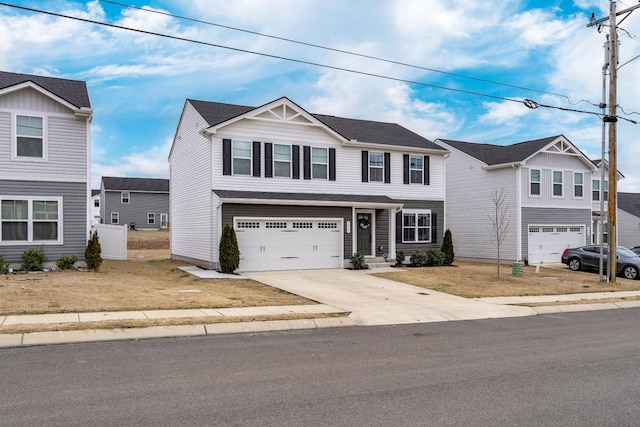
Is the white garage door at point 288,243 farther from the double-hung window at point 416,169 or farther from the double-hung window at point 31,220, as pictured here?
the double-hung window at point 31,220

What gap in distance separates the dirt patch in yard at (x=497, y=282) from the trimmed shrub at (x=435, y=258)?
509 millimetres

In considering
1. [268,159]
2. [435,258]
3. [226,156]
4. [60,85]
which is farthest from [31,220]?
[435,258]

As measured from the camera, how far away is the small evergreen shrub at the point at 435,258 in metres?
25.8

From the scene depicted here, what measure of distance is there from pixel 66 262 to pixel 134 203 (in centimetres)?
3917

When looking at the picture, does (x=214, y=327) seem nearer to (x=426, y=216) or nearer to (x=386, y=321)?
(x=386, y=321)

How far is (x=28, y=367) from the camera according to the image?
7.21 m

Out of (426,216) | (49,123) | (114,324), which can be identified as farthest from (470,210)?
(114,324)

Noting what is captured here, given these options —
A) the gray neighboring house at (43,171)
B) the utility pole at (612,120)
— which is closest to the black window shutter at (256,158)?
the gray neighboring house at (43,171)

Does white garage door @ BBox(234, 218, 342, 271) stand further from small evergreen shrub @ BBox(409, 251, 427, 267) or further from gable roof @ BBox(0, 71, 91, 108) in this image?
gable roof @ BBox(0, 71, 91, 108)

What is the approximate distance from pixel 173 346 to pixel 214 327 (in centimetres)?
153

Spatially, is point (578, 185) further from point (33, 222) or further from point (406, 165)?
point (33, 222)

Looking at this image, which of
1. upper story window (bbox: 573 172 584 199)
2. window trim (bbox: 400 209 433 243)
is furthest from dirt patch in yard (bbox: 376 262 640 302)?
upper story window (bbox: 573 172 584 199)

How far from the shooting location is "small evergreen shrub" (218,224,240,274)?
2052 centimetres

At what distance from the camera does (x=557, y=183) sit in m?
31.1
